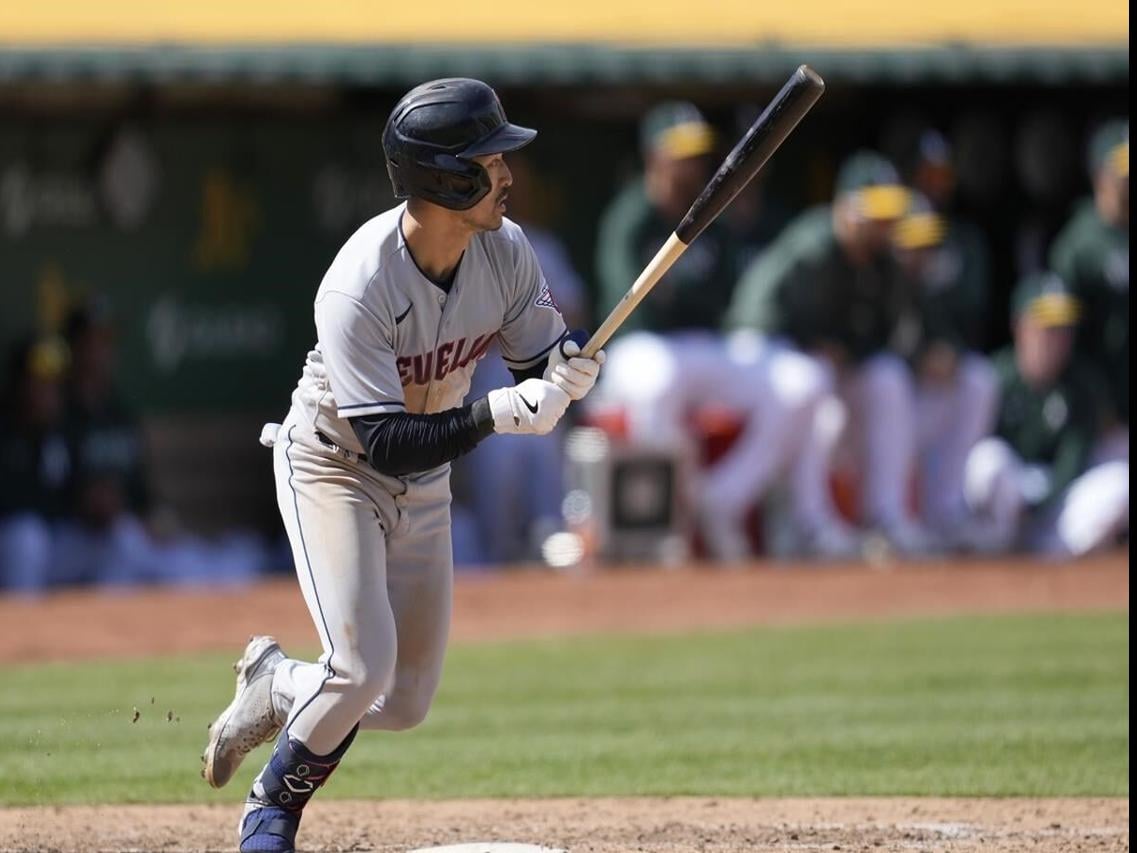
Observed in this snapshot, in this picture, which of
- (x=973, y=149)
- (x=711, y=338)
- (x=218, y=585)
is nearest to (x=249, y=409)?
(x=218, y=585)

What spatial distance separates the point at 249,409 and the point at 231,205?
3.90ft

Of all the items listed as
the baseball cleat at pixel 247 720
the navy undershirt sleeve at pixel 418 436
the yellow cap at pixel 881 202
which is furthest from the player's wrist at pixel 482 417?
the yellow cap at pixel 881 202

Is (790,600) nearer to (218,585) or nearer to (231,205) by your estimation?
(218,585)

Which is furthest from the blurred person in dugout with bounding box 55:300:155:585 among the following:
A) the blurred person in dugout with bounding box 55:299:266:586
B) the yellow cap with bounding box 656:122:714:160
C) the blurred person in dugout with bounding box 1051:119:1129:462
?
the blurred person in dugout with bounding box 1051:119:1129:462

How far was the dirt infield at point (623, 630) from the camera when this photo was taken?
5.32 m

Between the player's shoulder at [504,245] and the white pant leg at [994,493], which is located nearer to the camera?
the player's shoulder at [504,245]

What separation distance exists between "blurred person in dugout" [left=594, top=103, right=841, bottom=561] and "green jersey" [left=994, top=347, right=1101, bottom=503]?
5.07ft

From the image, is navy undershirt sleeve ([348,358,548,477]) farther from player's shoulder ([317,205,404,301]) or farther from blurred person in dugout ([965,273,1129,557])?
blurred person in dugout ([965,273,1129,557])

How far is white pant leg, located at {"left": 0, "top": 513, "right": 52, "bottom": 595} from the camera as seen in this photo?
10.2 meters

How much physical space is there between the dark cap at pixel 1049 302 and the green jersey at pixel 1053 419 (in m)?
0.29

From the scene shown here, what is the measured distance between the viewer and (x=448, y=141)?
4.61 m

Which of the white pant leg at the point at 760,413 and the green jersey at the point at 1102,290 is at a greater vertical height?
the green jersey at the point at 1102,290

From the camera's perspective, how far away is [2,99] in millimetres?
11820

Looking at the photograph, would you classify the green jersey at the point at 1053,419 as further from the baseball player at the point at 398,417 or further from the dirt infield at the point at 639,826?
the baseball player at the point at 398,417
